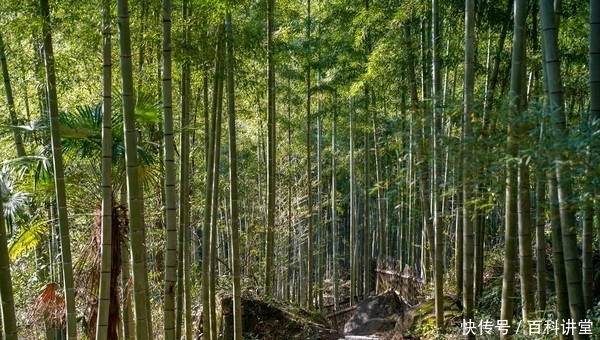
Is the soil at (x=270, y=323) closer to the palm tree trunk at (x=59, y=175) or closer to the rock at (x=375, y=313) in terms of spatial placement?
the rock at (x=375, y=313)

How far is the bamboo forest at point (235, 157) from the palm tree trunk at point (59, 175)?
0.04 ft

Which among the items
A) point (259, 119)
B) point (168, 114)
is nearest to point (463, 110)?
point (168, 114)

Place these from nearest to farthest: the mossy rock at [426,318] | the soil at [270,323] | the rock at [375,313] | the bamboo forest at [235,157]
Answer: the bamboo forest at [235,157] → the mossy rock at [426,318] → the soil at [270,323] → the rock at [375,313]

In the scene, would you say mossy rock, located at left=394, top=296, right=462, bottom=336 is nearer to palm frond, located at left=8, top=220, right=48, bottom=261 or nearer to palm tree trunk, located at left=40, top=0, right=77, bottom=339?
palm tree trunk, located at left=40, top=0, right=77, bottom=339

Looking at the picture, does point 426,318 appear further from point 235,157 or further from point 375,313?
point 375,313

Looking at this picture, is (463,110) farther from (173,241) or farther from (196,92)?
(196,92)

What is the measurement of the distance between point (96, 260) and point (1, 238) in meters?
1.33

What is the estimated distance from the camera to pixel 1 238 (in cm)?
323

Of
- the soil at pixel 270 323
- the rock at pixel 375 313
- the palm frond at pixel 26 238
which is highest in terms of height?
the palm frond at pixel 26 238

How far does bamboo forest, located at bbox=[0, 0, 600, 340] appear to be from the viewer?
11.1 feet

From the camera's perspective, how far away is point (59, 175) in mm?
4031

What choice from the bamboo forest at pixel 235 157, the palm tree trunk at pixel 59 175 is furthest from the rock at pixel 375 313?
the palm tree trunk at pixel 59 175

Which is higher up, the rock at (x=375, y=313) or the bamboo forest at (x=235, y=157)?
the bamboo forest at (x=235, y=157)

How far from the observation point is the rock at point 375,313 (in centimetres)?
928
